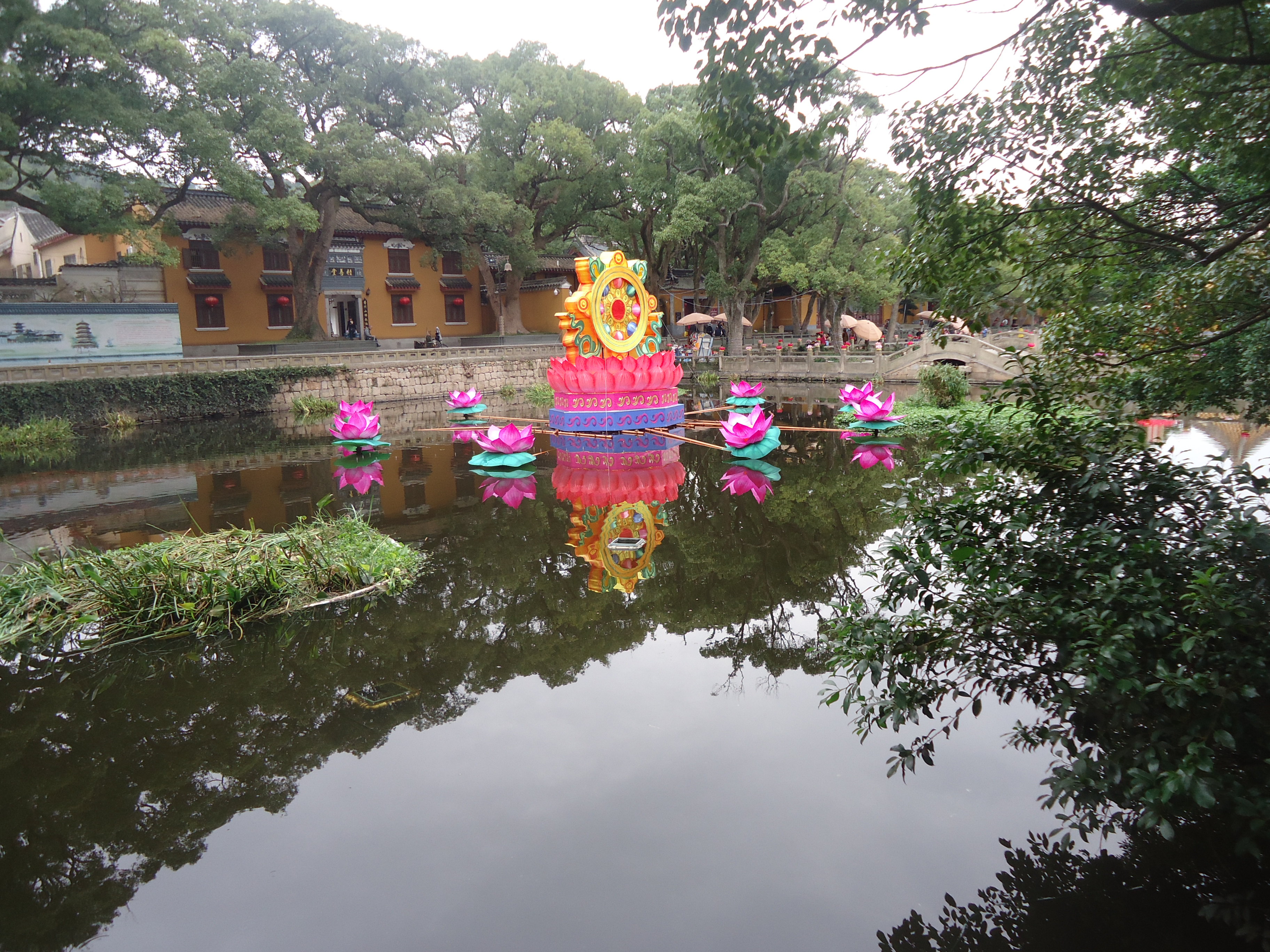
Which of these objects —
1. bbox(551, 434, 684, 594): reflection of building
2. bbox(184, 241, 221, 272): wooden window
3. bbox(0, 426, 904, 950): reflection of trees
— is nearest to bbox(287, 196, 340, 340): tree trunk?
bbox(184, 241, 221, 272): wooden window

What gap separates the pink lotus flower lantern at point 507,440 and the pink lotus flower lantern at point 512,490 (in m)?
0.51

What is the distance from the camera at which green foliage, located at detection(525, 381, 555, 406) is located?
22.5m

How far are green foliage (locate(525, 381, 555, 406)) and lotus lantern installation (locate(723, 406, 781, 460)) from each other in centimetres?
1008

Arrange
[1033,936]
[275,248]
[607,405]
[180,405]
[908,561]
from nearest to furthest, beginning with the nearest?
[1033,936], [908,561], [607,405], [180,405], [275,248]

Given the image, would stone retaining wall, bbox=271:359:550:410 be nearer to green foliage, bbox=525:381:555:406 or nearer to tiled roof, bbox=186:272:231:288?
green foliage, bbox=525:381:555:406

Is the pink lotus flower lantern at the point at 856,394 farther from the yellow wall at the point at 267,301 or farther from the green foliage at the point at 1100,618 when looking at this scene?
the yellow wall at the point at 267,301

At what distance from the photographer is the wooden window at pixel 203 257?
26.2m

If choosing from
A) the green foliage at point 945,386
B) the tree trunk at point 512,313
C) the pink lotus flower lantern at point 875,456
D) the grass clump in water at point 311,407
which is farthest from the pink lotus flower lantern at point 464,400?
the tree trunk at point 512,313

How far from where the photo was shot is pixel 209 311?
26.9 metres

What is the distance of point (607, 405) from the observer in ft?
46.8

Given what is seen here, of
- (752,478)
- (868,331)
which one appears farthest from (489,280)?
(752,478)

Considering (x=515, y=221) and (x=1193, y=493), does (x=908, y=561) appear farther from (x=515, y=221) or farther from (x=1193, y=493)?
(x=515, y=221)

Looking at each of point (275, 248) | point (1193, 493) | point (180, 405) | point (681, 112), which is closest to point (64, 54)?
point (180, 405)

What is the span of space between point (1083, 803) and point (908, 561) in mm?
1146
